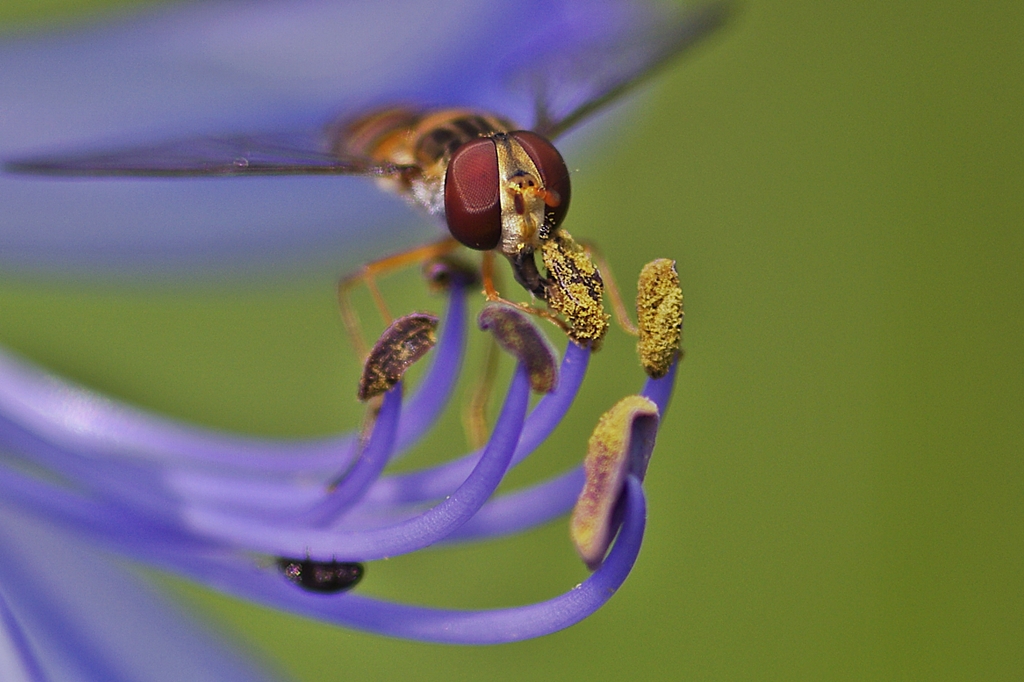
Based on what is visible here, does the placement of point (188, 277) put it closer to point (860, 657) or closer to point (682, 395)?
point (682, 395)

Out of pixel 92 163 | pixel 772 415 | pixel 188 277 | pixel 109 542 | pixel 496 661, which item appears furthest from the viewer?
pixel 772 415

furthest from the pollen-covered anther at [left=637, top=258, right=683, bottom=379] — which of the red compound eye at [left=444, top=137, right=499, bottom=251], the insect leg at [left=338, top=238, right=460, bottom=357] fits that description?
the insect leg at [left=338, top=238, right=460, bottom=357]

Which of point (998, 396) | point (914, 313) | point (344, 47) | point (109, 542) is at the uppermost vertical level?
point (344, 47)

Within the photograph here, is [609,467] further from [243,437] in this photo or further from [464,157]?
[243,437]

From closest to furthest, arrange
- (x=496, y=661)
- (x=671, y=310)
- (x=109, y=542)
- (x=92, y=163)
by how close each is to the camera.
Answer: (x=92, y=163) → (x=671, y=310) → (x=109, y=542) → (x=496, y=661)

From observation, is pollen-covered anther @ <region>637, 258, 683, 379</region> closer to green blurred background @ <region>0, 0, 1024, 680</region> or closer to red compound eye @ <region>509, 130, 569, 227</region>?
red compound eye @ <region>509, 130, 569, 227</region>

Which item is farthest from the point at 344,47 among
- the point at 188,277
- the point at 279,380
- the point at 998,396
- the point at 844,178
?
the point at 998,396
